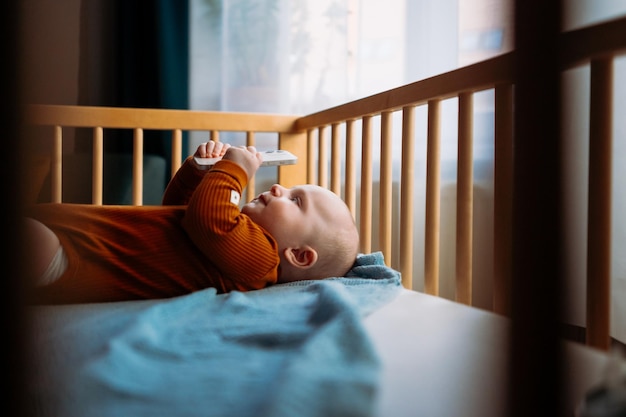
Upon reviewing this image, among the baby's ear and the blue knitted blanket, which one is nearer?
the blue knitted blanket

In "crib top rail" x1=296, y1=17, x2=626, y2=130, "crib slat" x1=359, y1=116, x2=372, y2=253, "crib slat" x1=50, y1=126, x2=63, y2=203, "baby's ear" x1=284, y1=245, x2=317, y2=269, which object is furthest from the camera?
"crib slat" x1=50, y1=126, x2=63, y2=203

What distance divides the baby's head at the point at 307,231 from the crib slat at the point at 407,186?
0.39 feet

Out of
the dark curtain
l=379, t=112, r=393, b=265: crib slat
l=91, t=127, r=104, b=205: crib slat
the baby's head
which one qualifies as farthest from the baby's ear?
the dark curtain

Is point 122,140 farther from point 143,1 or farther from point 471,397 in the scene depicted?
point 471,397

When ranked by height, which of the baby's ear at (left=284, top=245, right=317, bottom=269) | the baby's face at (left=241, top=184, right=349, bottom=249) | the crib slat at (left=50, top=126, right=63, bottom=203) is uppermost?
the crib slat at (left=50, top=126, right=63, bottom=203)

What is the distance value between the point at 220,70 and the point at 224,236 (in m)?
1.13

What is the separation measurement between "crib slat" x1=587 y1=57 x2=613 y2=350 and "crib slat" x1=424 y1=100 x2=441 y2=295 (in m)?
0.35

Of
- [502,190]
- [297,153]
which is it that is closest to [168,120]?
[297,153]

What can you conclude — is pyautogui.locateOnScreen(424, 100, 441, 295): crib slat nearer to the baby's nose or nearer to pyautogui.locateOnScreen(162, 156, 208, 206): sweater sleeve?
the baby's nose

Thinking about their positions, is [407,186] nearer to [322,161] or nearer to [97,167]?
[322,161]

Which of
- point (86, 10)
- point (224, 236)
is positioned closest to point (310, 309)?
point (224, 236)

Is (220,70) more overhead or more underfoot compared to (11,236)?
more overhead

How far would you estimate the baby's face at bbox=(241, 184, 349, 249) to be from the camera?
940 mm

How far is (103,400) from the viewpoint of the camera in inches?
15.3
